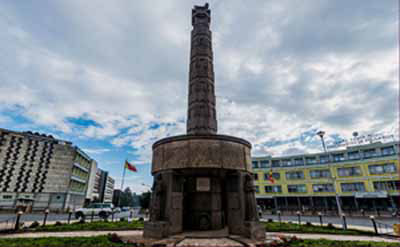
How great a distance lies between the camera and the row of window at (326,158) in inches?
1494

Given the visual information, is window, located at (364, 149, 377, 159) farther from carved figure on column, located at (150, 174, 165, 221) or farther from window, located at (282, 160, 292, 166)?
carved figure on column, located at (150, 174, 165, 221)

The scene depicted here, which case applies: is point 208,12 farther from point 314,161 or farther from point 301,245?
point 314,161

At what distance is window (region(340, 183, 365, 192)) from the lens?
126 feet

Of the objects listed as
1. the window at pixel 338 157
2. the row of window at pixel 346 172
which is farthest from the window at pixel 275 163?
the window at pixel 338 157

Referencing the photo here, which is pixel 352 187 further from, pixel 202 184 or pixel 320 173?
pixel 202 184

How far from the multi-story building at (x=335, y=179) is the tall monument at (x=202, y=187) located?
25905 millimetres

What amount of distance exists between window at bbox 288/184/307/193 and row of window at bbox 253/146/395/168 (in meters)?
4.72

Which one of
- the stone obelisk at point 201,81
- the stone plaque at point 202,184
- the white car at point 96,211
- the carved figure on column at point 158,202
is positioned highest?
the stone obelisk at point 201,81

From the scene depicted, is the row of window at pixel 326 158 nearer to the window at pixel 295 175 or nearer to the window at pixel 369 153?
the window at pixel 369 153

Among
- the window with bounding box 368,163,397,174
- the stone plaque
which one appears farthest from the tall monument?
the window with bounding box 368,163,397,174

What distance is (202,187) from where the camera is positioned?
10.9m

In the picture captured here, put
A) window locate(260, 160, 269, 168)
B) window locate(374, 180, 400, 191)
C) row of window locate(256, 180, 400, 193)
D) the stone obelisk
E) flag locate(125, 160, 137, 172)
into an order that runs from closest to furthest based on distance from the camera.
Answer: the stone obelisk, flag locate(125, 160, 137, 172), window locate(374, 180, 400, 191), row of window locate(256, 180, 400, 193), window locate(260, 160, 269, 168)

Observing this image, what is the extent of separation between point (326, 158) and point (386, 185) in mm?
11103

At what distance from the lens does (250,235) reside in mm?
8930
